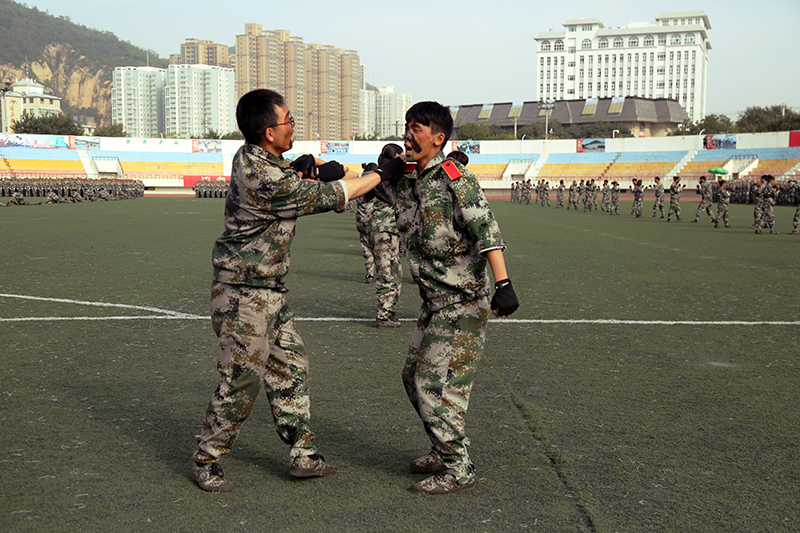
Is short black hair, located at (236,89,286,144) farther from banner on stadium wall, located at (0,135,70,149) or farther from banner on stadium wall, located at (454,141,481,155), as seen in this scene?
banner on stadium wall, located at (454,141,481,155)

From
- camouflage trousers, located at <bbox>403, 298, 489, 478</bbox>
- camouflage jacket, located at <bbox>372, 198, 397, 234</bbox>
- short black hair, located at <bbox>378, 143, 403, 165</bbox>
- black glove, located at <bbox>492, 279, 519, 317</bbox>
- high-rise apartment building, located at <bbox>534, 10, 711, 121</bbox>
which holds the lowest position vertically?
camouflage trousers, located at <bbox>403, 298, 489, 478</bbox>

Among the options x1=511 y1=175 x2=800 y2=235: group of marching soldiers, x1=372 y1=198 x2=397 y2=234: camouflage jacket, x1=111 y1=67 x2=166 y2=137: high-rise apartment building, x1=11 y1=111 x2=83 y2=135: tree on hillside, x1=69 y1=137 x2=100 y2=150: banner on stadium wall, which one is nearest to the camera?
x1=372 y1=198 x2=397 y2=234: camouflage jacket

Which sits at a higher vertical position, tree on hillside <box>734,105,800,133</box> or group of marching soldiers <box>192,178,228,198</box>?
tree on hillside <box>734,105,800,133</box>

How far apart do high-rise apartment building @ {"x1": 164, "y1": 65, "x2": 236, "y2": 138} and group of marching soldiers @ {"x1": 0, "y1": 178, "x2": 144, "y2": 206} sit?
11584cm

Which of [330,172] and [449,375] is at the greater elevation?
[330,172]

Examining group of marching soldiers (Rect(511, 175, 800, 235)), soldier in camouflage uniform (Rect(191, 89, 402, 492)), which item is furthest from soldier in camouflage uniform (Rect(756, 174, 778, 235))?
soldier in camouflage uniform (Rect(191, 89, 402, 492))

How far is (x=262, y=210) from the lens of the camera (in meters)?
3.20

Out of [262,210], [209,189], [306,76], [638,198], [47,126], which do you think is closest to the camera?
[262,210]

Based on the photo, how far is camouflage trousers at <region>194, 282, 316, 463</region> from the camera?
325cm

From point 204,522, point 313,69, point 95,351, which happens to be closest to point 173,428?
point 204,522

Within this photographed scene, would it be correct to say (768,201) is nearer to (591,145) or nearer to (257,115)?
(257,115)

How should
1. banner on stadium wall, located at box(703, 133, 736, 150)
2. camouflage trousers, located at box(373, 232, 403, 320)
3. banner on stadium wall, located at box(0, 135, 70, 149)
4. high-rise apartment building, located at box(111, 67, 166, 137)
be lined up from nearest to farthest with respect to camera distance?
camouflage trousers, located at box(373, 232, 403, 320)
banner on stadium wall, located at box(0, 135, 70, 149)
banner on stadium wall, located at box(703, 133, 736, 150)
high-rise apartment building, located at box(111, 67, 166, 137)

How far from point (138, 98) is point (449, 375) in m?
187

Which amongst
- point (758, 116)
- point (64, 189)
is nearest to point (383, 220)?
point (64, 189)
